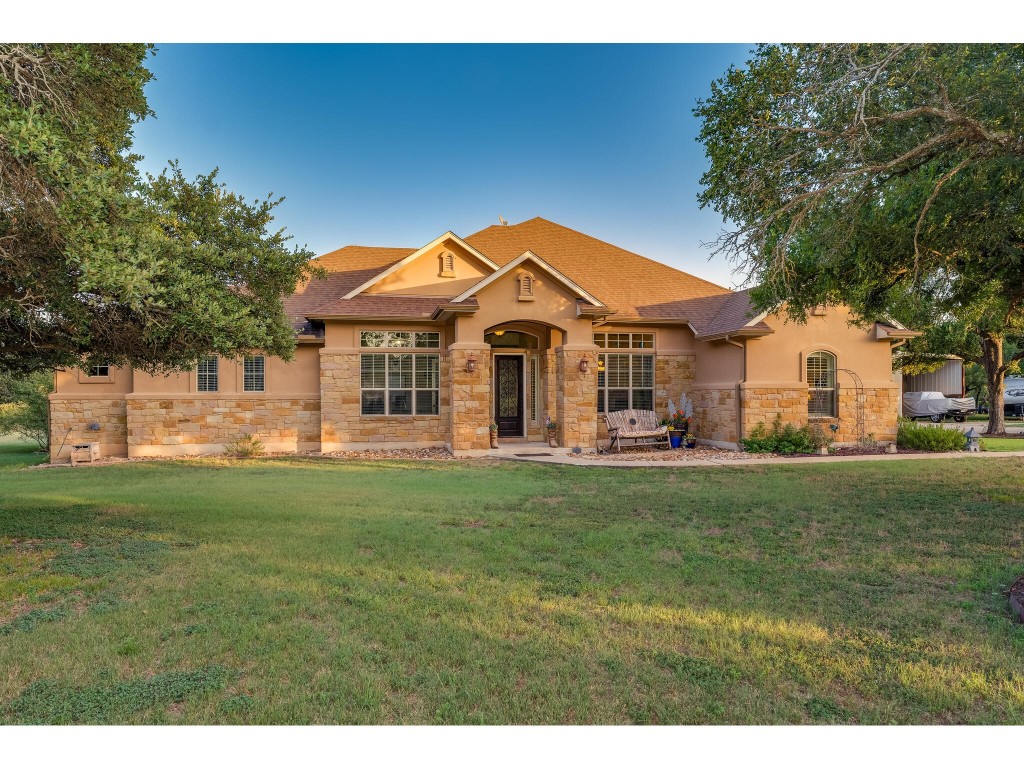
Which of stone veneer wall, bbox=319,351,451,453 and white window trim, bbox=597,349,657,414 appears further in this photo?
white window trim, bbox=597,349,657,414

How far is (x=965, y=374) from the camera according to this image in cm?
3055

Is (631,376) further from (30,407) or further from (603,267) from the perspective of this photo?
(30,407)

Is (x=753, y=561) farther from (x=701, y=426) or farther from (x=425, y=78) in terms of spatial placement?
(x=701, y=426)

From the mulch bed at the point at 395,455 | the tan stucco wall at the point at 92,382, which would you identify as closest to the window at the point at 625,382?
the mulch bed at the point at 395,455

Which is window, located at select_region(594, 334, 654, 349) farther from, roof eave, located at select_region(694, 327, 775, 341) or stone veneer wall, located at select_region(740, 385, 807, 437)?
stone veneer wall, located at select_region(740, 385, 807, 437)

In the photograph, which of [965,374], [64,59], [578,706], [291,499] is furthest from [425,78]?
[965,374]

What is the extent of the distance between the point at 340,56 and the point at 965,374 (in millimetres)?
35677

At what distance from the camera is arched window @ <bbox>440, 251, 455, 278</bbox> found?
16875mm

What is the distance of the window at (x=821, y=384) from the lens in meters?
16.0

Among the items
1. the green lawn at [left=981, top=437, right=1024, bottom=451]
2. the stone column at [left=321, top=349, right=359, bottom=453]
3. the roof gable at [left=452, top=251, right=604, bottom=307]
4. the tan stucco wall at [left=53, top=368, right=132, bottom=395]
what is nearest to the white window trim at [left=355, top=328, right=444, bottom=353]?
the stone column at [left=321, top=349, right=359, bottom=453]

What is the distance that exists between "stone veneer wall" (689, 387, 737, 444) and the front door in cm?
531

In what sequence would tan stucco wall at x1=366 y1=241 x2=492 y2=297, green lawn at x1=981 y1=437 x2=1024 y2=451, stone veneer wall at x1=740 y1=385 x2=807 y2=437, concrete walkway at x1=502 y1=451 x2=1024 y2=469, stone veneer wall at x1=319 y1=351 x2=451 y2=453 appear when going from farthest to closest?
tan stucco wall at x1=366 y1=241 x2=492 y2=297 → green lawn at x1=981 y1=437 x2=1024 y2=451 → stone veneer wall at x1=319 y1=351 x2=451 y2=453 → stone veneer wall at x1=740 y1=385 x2=807 y2=437 → concrete walkway at x1=502 y1=451 x2=1024 y2=469

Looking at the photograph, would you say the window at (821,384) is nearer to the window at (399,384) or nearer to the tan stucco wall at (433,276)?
the tan stucco wall at (433,276)

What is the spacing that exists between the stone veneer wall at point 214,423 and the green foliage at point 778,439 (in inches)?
470
